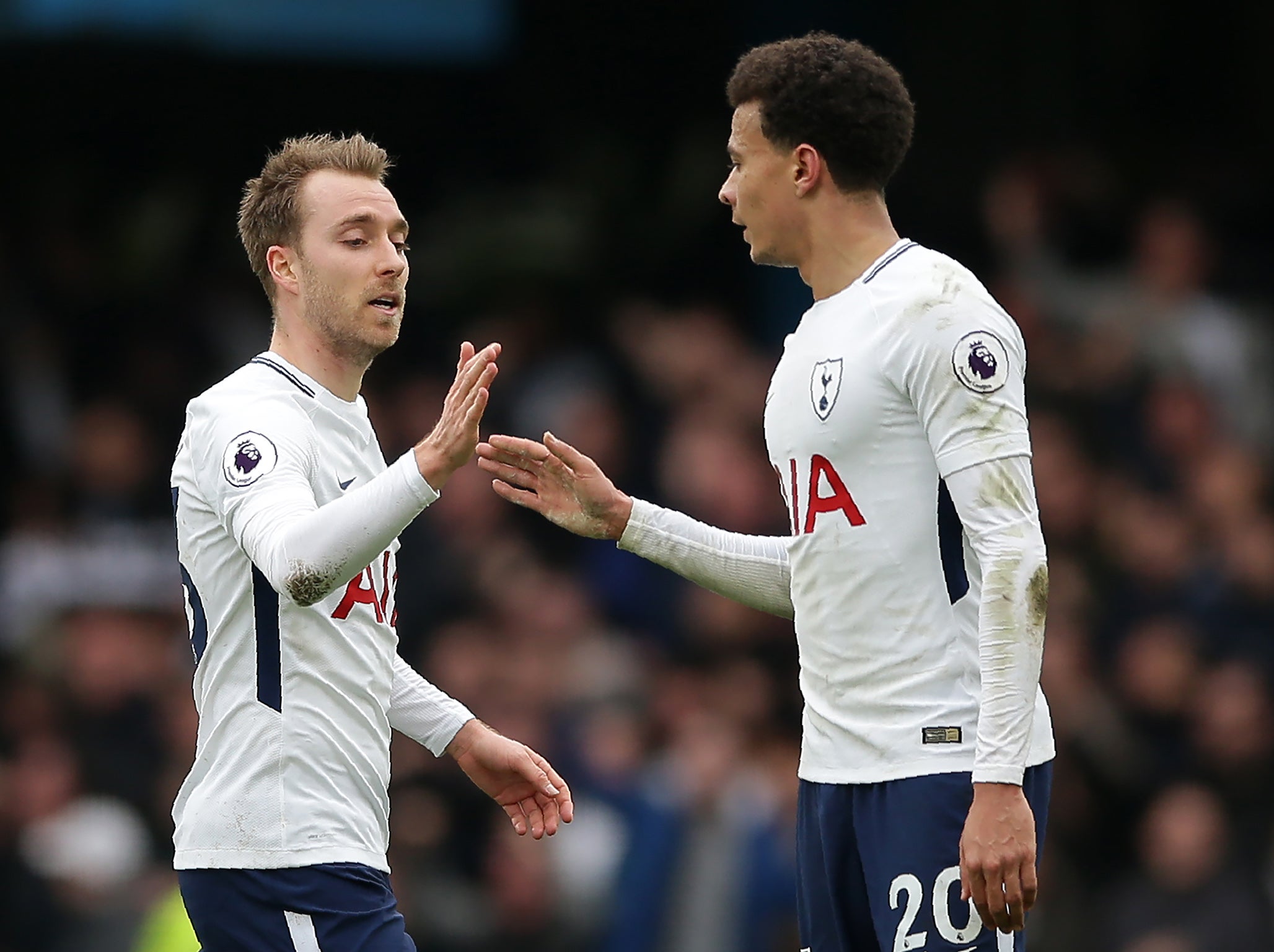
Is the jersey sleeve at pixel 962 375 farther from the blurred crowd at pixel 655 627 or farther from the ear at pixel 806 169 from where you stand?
the blurred crowd at pixel 655 627

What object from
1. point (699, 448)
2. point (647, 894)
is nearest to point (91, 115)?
point (699, 448)

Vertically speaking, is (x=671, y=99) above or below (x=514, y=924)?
above

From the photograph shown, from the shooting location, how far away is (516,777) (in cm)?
520

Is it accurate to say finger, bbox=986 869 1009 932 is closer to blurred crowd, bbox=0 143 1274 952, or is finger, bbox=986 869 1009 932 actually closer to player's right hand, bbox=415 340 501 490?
player's right hand, bbox=415 340 501 490

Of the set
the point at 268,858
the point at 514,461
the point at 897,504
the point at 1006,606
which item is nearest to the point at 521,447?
the point at 514,461

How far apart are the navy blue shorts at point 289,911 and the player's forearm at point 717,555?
116 centimetres

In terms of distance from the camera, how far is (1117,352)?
11.0 m

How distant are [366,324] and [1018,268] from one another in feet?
24.2

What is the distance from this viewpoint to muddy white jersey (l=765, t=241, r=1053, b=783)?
4.45 m

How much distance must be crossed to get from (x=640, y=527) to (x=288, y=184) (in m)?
1.23

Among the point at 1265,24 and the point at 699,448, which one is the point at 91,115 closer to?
the point at 699,448

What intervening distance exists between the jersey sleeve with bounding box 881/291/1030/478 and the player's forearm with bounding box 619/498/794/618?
0.81 meters

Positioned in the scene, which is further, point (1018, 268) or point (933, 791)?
point (1018, 268)

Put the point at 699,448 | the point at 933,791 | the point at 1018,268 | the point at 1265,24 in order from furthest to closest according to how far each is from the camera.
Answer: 1. the point at 1265,24
2. the point at 1018,268
3. the point at 699,448
4. the point at 933,791
